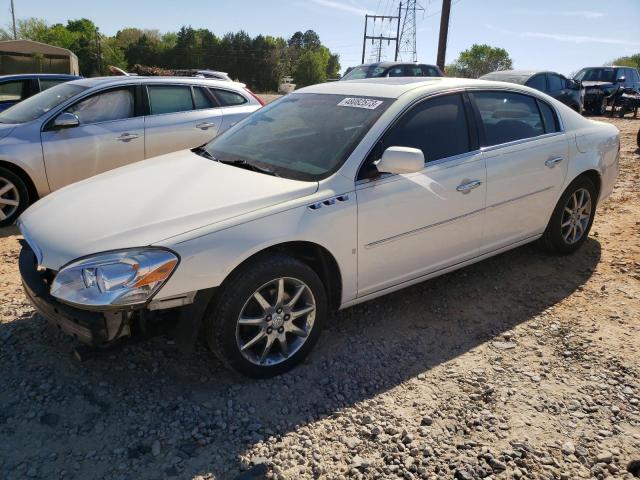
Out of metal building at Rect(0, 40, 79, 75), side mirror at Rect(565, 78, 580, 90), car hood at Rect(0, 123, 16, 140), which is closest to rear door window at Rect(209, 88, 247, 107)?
car hood at Rect(0, 123, 16, 140)

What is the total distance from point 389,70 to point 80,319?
12933 mm

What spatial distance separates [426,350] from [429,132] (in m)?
1.45

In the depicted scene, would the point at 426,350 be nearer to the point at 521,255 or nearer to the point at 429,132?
the point at 429,132

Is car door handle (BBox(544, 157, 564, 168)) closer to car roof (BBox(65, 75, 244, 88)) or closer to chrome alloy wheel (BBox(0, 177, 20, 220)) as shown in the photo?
car roof (BBox(65, 75, 244, 88))

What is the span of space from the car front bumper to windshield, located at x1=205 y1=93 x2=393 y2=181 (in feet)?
4.14

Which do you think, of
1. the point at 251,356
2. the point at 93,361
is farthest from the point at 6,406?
the point at 251,356

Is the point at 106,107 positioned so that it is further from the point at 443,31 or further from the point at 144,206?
the point at 443,31

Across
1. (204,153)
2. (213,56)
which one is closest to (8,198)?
(204,153)

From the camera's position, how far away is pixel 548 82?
14836 millimetres

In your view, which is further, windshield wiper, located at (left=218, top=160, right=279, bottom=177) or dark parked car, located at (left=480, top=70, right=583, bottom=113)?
dark parked car, located at (left=480, top=70, right=583, bottom=113)

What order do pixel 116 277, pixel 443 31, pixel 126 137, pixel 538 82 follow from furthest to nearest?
pixel 443 31
pixel 538 82
pixel 126 137
pixel 116 277

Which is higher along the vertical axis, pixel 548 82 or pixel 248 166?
pixel 548 82

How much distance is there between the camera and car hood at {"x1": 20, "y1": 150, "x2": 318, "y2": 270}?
8.61ft

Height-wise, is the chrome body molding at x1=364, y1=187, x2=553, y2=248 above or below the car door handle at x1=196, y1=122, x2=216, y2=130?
below
